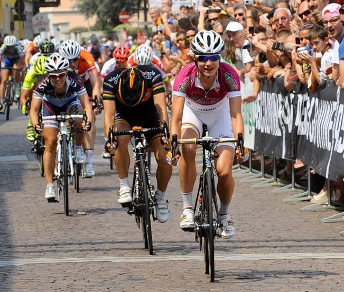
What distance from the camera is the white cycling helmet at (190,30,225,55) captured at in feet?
29.7

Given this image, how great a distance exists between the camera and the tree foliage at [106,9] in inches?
3863

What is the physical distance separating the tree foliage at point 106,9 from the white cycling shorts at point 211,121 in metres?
86.0

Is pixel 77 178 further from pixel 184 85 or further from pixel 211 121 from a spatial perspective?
pixel 184 85

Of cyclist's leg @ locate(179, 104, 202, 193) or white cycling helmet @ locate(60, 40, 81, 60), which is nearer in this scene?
cyclist's leg @ locate(179, 104, 202, 193)

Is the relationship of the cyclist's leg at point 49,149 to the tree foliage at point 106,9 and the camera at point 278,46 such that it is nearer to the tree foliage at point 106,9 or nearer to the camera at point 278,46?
the camera at point 278,46

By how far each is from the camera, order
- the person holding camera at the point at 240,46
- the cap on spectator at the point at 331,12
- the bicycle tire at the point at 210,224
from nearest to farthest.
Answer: the bicycle tire at the point at 210,224 < the cap on spectator at the point at 331,12 < the person holding camera at the point at 240,46

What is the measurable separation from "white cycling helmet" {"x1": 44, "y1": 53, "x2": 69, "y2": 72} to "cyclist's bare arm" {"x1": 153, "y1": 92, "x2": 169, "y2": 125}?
2474mm

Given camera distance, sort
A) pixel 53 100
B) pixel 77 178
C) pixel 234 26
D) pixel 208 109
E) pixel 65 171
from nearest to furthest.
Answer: pixel 208 109 < pixel 65 171 < pixel 53 100 < pixel 77 178 < pixel 234 26

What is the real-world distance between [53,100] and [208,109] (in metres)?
4.66

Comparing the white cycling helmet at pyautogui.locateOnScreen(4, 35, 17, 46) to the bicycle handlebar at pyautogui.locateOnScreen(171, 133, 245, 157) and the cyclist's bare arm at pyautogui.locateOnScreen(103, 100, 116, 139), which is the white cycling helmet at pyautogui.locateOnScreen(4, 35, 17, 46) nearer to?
the cyclist's bare arm at pyautogui.locateOnScreen(103, 100, 116, 139)

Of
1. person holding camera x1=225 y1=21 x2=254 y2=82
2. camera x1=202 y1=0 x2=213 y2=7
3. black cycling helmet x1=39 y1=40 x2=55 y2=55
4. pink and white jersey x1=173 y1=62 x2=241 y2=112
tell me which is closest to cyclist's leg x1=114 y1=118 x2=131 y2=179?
pink and white jersey x1=173 y1=62 x2=241 y2=112

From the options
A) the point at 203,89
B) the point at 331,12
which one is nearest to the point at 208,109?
the point at 203,89

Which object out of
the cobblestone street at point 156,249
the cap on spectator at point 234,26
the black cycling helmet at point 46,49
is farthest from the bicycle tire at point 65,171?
the cap on spectator at point 234,26

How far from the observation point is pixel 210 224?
857 cm
